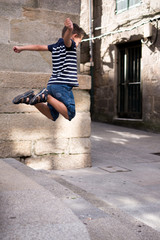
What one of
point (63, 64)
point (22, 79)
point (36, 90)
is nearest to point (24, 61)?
point (22, 79)

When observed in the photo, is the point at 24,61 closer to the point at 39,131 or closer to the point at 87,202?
the point at 39,131

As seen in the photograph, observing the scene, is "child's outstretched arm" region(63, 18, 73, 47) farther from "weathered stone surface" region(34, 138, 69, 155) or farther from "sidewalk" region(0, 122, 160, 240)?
"weathered stone surface" region(34, 138, 69, 155)

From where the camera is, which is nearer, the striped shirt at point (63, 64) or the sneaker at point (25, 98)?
the sneaker at point (25, 98)

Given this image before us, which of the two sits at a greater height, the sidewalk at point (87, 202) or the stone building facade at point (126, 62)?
the stone building facade at point (126, 62)

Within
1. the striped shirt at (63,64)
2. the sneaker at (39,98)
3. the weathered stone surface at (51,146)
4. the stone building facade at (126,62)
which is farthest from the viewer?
the stone building facade at (126,62)

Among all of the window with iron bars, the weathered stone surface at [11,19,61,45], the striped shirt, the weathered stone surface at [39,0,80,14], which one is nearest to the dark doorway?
the window with iron bars

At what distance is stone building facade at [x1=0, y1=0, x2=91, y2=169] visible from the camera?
4961mm

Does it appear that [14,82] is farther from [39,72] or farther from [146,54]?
[146,54]

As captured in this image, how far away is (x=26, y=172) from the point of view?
3896mm

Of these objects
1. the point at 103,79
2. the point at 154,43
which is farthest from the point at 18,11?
the point at 103,79

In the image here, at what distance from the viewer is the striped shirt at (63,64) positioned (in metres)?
2.78

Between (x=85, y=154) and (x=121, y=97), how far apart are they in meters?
6.91

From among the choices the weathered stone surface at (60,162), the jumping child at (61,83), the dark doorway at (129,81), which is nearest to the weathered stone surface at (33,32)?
the weathered stone surface at (60,162)

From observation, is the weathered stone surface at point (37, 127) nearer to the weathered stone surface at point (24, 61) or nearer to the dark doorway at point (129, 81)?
the weathered stone surface at point (24, 61)
